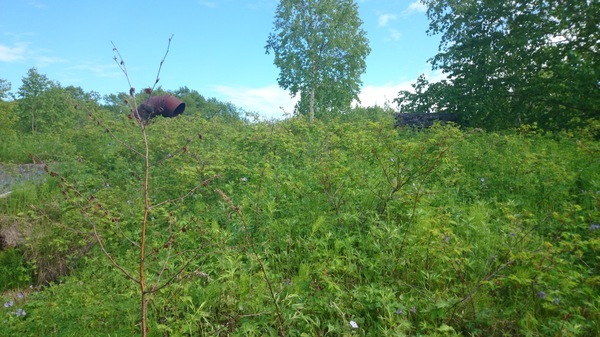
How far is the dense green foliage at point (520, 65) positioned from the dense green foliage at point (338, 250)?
10.8ft

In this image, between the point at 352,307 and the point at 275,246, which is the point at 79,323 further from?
the point at 352,307

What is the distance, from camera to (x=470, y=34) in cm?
1073

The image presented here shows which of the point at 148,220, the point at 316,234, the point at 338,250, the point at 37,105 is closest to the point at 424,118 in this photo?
the point at 316,234

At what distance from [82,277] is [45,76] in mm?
13391

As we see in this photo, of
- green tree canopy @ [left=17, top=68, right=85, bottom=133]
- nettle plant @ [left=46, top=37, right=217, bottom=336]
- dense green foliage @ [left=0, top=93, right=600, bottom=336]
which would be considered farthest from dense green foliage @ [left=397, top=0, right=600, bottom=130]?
green tree canopy @ [left=17, top=68, right=85, bottom=133]

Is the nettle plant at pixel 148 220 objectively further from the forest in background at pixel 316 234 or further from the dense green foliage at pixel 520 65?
the dense green foliage at pixel 520 65

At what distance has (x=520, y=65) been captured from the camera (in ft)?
30.5

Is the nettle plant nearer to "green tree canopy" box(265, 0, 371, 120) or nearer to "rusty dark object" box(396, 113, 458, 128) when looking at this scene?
"rusty dark object" box(396, 113, 458, 128)

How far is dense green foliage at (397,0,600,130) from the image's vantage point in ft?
26.5

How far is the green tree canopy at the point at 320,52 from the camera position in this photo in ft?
73.0

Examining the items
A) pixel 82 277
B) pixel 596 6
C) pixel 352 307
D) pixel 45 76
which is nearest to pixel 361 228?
pixel 352 307

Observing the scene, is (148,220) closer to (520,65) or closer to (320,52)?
(520,65)

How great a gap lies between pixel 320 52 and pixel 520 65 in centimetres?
1469

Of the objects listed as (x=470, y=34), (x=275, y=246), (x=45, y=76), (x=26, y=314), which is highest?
(x=470, y=34)
